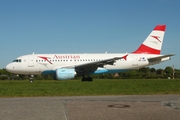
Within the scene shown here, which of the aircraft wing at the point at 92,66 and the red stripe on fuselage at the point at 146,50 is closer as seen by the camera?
the aircraft wing at the point at 92,66

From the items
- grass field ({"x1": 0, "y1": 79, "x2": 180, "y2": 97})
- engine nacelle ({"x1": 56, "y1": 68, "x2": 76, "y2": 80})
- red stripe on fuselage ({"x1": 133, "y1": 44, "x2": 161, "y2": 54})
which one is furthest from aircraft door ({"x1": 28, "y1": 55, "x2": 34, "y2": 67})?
red stripe on fuselage ({"x1": 133, "y1": 44, "x2": 161, "y2": 54})

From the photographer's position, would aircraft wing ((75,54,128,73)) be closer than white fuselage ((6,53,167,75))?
Yes

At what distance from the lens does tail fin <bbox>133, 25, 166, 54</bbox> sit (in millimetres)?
33781

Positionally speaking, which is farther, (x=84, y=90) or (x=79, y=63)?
(x=79, y=63)

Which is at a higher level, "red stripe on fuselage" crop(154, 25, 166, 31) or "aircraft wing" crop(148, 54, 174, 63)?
"red stripe on fuselage" crop(154, 25, 166, 31)

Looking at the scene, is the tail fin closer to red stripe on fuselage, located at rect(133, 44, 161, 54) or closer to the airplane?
red stripe on fuselage, located at rect(133, 44, 161, 54)

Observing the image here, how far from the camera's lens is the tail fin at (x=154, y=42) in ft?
111

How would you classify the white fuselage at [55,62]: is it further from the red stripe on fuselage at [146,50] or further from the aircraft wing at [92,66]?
the red stripe on fuselage at [146,50]

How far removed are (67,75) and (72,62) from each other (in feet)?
13.4

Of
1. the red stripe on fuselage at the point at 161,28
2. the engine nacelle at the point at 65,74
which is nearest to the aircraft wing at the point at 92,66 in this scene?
the engine nacelle at the point at 65,74

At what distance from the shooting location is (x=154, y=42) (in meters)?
34.1

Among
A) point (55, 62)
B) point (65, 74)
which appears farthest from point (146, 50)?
point (65, 74)

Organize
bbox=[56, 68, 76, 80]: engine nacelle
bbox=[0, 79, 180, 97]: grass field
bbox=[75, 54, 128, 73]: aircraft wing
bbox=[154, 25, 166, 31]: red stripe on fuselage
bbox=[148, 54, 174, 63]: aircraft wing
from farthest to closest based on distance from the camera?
1. bbox=[154, 25, 166, 31]: red stripe on fuselage
2. bbox=[148, 54, 174, 63]: aircraft wing
3. bbox=[75, 54, 128, 73]: aircraft wing
4. bbox=[56, 68, 76, 80]: engine nacelle
5. bbox=[0, 79, 180, 97]: grass field

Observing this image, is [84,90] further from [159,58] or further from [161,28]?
[161,28]
